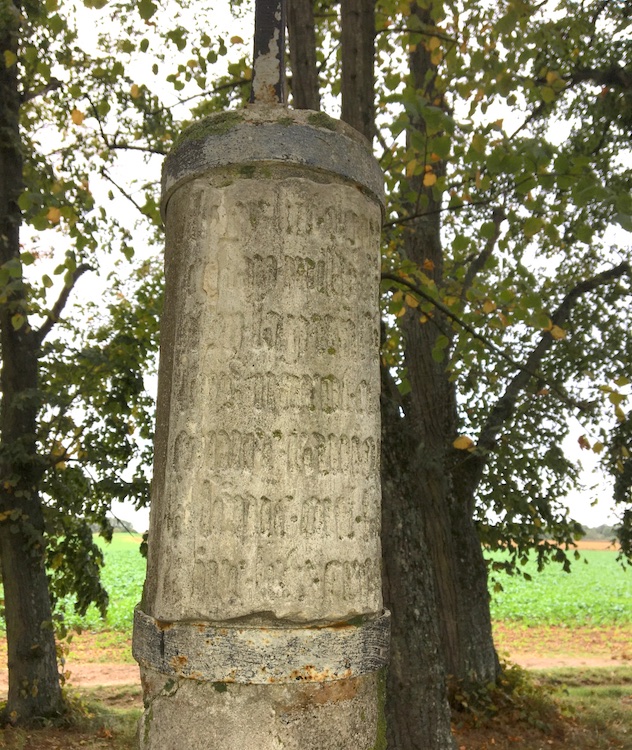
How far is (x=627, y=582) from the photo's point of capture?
94.9 ft

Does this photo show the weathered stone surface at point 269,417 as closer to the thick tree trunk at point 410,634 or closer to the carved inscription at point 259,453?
the carved inscription at point 259,453

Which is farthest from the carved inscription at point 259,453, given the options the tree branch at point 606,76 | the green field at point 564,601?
the green field at point 564,601

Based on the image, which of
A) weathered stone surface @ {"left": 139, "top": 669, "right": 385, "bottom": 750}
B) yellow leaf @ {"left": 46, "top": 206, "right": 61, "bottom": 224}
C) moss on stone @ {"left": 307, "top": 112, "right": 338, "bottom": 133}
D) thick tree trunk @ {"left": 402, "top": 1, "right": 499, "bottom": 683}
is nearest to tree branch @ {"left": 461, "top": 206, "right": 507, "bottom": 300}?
thick tree trunk @ {"left": 402, "top": 1, "right": 499, "bottom": 683}

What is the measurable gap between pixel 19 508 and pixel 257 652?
5925 millimetres

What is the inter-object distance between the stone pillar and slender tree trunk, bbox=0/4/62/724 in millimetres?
5314

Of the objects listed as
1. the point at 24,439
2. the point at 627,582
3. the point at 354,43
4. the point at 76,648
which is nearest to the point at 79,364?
the point at 24,439

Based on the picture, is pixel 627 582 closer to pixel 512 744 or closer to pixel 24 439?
pixel 512 744

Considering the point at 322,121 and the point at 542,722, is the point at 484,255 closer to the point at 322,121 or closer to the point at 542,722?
the point at 542,722

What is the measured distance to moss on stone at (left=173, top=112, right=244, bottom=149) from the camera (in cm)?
279

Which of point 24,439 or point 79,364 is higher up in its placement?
point 79,364

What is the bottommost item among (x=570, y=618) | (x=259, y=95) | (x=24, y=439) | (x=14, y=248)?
(x=570, y=618)

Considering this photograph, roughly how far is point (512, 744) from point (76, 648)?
9980 mm

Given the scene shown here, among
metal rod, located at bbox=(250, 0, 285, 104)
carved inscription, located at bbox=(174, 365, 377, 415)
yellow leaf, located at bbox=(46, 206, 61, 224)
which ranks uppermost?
yellow leaf, located at bbox=(46, 206, 61, 224)

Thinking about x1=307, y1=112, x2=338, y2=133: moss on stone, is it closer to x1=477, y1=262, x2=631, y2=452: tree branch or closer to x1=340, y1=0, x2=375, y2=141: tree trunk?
x1=340, y1=0, x2=375, y2=141: tree trunk
